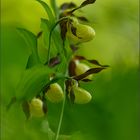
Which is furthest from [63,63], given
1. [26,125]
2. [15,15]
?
[15,15]

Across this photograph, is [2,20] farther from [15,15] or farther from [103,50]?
[103,50]

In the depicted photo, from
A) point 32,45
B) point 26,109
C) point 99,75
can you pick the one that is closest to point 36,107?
point 26,109

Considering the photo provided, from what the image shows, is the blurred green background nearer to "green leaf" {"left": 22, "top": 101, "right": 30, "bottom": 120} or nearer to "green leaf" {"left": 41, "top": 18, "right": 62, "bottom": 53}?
"green leaf" {"left": 22, "top": 101, "right": 30, "bottom": 120}

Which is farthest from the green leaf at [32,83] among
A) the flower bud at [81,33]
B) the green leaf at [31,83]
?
the flower bud at [81,33]

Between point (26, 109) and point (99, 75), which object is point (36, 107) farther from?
point (99, 75)

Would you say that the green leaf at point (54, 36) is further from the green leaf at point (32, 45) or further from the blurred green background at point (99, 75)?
the blurred green background at point (99, 75)
